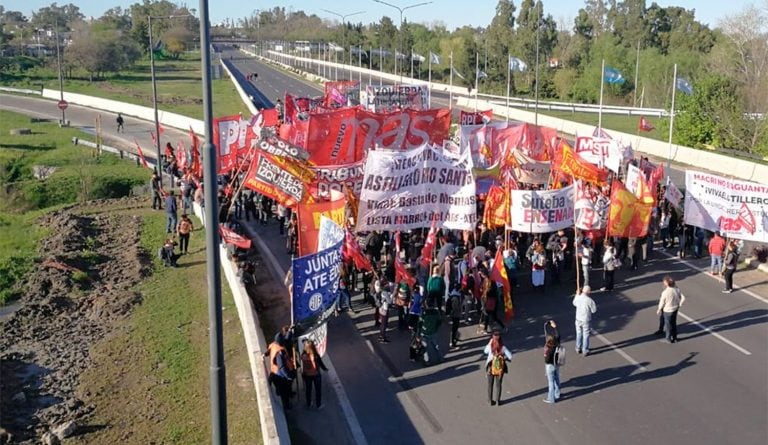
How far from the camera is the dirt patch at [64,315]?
13.8 meters

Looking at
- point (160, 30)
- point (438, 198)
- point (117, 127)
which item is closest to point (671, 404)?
point (438, 198)

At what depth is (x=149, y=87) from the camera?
86.4 m

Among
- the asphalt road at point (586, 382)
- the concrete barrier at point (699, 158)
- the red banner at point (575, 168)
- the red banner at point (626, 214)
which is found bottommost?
the asphalt road at point (586, 382)

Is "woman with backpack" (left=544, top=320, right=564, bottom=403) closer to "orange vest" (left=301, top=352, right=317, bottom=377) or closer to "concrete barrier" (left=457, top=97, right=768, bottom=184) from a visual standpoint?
"orange vest" (left=301, top=352, right=317, bottom=377)

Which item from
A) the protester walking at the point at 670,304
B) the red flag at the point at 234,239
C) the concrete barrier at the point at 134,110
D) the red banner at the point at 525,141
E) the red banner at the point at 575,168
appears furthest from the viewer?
the concrete barrier at the point at 134,110

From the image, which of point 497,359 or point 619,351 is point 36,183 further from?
point 497,359

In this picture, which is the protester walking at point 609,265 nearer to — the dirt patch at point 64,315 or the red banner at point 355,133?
the red banner at point 355,133

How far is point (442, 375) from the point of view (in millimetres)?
13680

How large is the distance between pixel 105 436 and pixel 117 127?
4514cm

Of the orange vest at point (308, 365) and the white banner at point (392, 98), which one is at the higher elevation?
the white banner at point (392, 98)

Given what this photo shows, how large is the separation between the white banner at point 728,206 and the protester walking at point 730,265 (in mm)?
684

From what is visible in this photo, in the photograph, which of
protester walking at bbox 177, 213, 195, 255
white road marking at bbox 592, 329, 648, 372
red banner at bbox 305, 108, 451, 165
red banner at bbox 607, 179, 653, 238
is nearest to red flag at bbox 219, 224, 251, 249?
protester walking at bbox 177, 213, 195, 255

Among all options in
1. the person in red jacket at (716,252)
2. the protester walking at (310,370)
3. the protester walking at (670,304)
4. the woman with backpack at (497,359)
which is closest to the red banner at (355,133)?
the person in red jacket at (716,252)

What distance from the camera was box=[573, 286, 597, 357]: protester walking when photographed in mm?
14102
